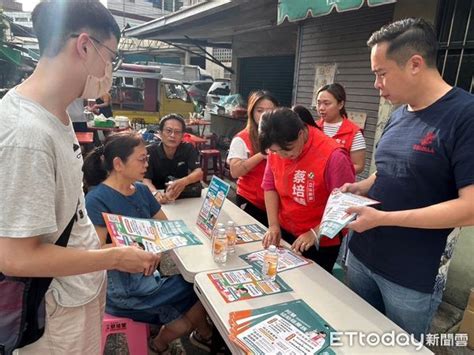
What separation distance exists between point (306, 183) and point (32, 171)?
4.36 ft

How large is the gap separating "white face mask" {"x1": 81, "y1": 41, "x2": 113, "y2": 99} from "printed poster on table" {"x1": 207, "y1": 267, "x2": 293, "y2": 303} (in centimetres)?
94

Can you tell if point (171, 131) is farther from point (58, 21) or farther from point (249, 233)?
point (58, 21)

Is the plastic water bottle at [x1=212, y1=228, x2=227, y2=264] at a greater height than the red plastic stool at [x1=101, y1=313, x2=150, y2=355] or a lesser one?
greater

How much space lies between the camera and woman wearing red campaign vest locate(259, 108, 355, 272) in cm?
173

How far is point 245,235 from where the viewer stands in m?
2.10

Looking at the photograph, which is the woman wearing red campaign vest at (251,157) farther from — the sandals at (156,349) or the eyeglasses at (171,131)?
the sandals at (156,349)

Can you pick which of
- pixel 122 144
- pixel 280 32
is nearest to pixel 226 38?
pixel 280 32

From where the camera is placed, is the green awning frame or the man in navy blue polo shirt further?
the green awning frame

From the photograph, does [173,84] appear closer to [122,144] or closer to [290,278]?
A: [122,144]

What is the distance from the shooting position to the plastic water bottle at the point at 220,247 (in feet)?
Result: 5.64

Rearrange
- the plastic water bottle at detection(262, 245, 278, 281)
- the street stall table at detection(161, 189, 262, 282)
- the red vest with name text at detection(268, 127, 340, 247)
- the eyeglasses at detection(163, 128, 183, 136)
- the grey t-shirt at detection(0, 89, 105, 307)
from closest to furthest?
the grey t-shirt at detection(0, 89, 105, 307) → the plastic water bottle at detection(262, 245, 278, 281) → the street stall table at detection(161, 189, 262, 282) → the red vest with name text at detection(268, 127, 340, 247) → the eyeglasses at detection(163, 128, 183, 136)

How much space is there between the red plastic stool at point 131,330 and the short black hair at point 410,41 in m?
1.81

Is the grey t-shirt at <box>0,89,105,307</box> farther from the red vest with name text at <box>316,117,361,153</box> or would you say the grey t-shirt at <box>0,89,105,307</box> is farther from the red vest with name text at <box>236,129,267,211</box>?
the red vest with name text at <box>316,117,361,153</box>

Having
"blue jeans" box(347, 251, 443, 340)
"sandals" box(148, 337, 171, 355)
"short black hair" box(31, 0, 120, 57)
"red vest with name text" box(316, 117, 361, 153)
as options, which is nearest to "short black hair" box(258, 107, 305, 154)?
"blue jeans" box(347, 251, 443, 340)
